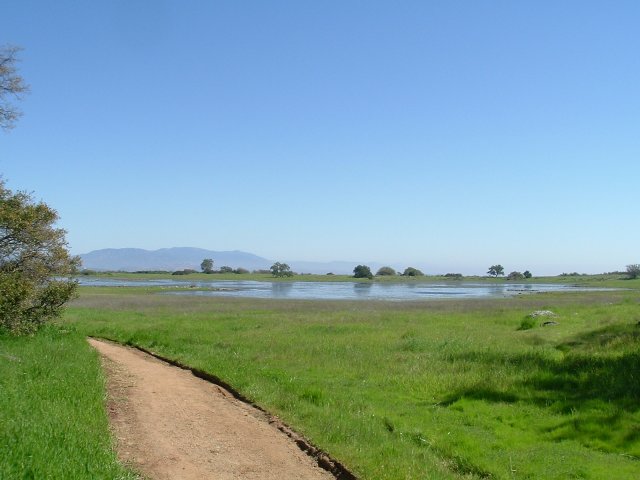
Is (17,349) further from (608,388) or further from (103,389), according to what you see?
(608,388)

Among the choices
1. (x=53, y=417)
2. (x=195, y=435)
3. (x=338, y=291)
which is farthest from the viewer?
(x=338, y=291)

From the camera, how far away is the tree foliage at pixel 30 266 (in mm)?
19766

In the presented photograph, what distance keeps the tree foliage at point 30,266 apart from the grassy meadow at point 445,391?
415 centimetres

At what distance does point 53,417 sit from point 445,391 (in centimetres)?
1017

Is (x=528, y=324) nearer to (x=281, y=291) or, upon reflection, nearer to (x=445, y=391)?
(x=445, y=391)

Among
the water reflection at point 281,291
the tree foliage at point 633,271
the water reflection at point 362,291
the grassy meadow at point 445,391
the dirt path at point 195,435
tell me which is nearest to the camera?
the dirt path at point 195,435

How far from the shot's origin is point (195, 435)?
11.3 meters

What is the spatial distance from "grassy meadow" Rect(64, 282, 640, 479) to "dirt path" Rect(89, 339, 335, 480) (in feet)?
2.23

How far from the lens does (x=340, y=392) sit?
15.5 m

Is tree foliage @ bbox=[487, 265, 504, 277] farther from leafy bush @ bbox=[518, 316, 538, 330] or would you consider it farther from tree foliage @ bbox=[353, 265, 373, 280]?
leafy bush @ bbox=[518, 316, 538, 330]

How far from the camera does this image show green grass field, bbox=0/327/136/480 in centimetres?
772

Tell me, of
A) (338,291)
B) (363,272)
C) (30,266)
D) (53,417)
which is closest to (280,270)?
(363,272)

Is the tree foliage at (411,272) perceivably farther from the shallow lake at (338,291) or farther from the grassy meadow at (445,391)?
the grassy meadow at (445,391)

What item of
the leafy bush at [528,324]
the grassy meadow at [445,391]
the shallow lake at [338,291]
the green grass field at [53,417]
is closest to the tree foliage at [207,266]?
the shallow lake at [338,291]
